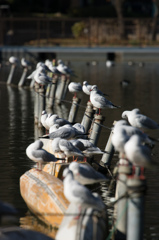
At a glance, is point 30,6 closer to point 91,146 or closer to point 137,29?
point 137,29

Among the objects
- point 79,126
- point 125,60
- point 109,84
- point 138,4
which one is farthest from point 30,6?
point 79,126

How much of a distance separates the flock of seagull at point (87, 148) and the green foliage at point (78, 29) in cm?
3587

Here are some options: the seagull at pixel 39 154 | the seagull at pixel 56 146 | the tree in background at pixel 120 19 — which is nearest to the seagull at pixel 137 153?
the seagull at pixel 39 154

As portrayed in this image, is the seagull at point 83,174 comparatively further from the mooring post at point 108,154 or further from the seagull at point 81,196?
the mooring post at point 108,154

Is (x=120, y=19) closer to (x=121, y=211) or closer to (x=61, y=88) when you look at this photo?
(x=61, y=88)

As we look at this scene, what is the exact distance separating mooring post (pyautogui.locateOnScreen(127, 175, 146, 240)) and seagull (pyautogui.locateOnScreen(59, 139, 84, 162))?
303 centimetres

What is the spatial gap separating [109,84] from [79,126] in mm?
14922

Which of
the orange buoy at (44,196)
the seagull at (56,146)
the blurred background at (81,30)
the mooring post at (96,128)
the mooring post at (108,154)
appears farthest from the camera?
the blurred background at (81,30)

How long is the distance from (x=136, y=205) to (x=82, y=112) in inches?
463

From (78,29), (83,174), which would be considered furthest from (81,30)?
(83,174)

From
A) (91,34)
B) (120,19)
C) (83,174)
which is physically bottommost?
(91,34)

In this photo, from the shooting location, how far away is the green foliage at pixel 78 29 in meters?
48.1

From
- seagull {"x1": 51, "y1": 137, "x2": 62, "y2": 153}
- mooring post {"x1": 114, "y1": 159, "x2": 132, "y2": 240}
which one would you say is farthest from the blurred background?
mooring post {"x1": 114, "y1": 159, "x2": 132, "y2": 240}

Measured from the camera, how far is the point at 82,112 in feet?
58.9
